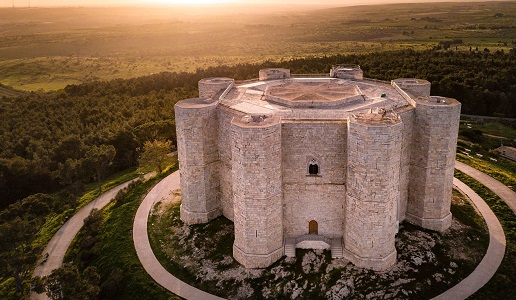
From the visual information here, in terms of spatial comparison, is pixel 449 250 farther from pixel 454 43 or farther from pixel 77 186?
pixel 454 43

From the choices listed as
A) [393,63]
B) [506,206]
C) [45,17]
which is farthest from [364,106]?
[45,17]

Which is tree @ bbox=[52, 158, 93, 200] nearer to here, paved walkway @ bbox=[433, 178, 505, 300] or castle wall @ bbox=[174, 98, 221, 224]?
castle wall @ bbox=[174, 98, 221, 224]

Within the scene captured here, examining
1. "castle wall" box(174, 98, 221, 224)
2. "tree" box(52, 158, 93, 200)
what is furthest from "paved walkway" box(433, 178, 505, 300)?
"tree" box(52, 158, 93, 200)

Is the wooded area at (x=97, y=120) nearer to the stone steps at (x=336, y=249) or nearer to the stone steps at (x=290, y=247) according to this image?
the stone steps at (x=290, y=247)

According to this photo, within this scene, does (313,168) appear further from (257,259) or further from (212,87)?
(212,87)

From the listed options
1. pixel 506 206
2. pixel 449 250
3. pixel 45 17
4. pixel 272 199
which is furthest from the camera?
pixel 45 17
